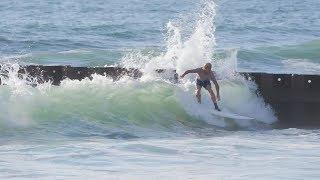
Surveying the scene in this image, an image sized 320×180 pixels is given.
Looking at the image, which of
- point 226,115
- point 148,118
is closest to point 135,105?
point 148,118

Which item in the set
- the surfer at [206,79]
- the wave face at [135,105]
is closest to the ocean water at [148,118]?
the wave face at [135,105]

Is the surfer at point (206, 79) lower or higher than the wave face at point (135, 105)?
higher

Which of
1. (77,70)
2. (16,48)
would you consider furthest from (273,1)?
(77,70)

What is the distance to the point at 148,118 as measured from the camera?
21281 mm

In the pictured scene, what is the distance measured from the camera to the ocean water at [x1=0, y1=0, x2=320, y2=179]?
14.2 metres

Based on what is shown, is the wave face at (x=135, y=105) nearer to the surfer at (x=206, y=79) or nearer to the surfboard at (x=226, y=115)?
the surfboard at (x=226, y=115)

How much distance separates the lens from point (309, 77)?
2203 centimetres

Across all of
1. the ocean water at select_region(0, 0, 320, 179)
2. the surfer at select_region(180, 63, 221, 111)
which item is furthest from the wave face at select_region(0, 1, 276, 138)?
the surfer at select_region(180, 63, 221, 111)

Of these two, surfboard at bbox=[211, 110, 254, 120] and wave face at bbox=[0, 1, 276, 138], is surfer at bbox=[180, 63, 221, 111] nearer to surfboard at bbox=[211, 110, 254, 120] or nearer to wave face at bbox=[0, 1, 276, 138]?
surfboard at bbox=[211, 110, 254, 120]

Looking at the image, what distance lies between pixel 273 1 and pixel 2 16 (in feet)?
85.3

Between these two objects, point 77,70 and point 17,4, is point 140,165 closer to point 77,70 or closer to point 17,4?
point 77,70

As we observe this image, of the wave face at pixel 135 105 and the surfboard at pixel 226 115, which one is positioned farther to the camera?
the surfboard at pixel 226 115

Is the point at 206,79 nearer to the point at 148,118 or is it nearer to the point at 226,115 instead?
the point at 226,115

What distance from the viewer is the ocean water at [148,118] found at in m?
14.2
